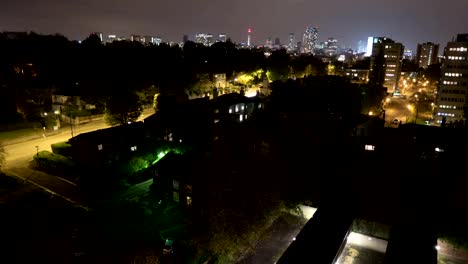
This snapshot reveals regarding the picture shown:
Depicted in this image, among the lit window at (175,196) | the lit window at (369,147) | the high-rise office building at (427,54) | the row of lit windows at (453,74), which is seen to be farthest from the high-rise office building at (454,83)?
the high-rise office building at (427,54)

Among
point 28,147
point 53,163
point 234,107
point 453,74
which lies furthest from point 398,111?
point 28,147

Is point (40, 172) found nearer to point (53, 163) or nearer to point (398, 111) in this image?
point (53, 163)

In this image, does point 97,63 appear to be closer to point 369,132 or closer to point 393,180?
point 369,132

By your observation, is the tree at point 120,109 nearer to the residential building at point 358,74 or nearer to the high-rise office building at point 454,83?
the high-rise office building at point 454,83

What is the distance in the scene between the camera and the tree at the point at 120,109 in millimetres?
21266

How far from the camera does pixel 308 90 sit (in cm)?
2888

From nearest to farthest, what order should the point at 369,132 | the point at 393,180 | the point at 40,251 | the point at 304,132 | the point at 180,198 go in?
the point at 40,251 → the point at 393,180 → the point at 180,198 → the point at 304,132 → the point at 369,132

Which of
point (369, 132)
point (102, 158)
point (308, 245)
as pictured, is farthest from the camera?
point (369, 132)

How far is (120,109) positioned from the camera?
21344mm

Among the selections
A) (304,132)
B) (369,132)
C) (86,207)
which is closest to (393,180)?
(304,132)

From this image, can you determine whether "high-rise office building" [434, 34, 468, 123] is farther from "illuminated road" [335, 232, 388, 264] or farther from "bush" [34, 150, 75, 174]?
"bush" [34, 150, 75, 174]

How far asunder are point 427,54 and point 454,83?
60.9 m

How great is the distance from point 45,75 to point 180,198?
24.0 meters

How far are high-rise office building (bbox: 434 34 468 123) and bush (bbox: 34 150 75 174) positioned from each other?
31453 millimetres
